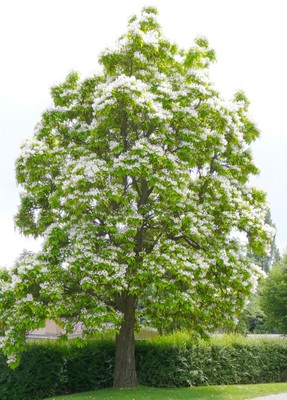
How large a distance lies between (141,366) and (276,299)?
13603 millimetres

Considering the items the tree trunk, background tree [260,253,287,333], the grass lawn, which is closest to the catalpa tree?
the tree trunk

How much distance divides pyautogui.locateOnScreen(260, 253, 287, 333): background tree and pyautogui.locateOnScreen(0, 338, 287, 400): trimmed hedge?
6.27 m

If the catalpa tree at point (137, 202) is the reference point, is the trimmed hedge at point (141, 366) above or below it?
below

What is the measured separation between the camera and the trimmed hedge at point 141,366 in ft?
65.1

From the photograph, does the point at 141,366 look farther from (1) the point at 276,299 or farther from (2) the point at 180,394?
(1) the point at 276,299

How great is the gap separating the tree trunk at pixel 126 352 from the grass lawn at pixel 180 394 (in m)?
0.55

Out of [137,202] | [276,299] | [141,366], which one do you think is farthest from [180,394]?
[276,299]

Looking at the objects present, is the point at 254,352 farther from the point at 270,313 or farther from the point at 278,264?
the point at 278,264

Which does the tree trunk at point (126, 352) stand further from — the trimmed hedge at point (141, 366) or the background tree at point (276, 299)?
the background tree at point (276, 299)

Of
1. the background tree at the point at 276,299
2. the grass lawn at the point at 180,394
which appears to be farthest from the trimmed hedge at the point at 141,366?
the background tree at the point at 276,299

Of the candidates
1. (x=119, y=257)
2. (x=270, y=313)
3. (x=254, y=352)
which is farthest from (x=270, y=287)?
(x=119, y=257)

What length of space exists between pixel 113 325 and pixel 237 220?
5.66m

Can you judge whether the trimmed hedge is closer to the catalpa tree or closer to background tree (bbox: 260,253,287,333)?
the catalpa tree

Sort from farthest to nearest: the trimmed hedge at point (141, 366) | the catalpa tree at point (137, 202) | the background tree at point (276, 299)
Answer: the background tree at point (276, 299)
the trimmed hedge at point (141, 366)
the catalpa tree at point (137, 202)
